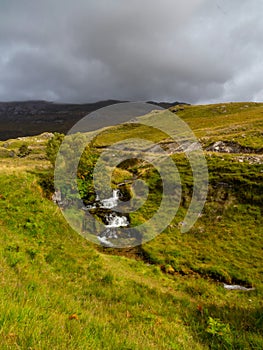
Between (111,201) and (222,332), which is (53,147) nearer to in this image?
(111,201)

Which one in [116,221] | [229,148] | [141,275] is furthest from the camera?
[229,148]

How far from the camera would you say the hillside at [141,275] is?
550cm

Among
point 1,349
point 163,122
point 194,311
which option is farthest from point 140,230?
point 163,122

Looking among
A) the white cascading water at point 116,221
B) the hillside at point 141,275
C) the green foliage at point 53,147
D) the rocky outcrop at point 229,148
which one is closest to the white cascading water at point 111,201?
the hillside at point 141,275

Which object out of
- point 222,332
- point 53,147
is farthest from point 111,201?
point 222,332

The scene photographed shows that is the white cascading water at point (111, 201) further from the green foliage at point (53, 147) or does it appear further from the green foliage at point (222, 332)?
the green foliage at point (222, 332)

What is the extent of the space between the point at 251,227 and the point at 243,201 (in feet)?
19.1

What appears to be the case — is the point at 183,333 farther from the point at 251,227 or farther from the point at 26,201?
the point at 251,227

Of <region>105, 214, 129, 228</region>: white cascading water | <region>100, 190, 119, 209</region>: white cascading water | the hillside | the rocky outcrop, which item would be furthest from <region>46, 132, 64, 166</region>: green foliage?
the rocky outcrop

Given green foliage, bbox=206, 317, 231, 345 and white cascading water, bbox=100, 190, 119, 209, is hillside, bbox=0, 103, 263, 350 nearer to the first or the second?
green foliage, bbox=206, 317, 231, 345

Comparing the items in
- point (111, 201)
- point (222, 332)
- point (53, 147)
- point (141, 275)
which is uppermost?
point (53, 147)

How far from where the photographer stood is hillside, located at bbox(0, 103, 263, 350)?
5496mm

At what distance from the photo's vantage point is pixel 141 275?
21109 millimetres

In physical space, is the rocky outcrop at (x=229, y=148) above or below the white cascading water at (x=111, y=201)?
above
